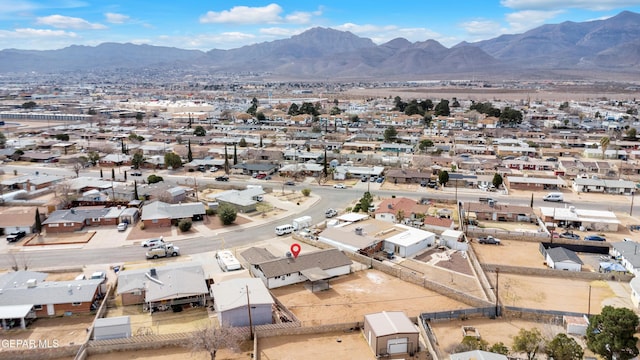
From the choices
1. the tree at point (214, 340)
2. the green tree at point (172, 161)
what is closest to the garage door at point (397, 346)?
the tree at point (214, 340)

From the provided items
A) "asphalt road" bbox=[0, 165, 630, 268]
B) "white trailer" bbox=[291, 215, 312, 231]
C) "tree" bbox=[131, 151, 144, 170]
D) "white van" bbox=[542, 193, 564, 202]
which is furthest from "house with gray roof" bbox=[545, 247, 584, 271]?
"tree" bbox=[131, 151, 144, 170]

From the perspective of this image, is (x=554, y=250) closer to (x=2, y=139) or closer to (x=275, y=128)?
(x=275, y=128)

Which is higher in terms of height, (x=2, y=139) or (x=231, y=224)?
(x=2, y=139)

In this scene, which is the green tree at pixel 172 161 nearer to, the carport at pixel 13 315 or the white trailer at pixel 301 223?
the white trailer at pixel 301 223

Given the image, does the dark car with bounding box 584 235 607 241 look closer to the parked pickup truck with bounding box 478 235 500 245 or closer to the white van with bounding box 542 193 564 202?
the parked pickup truck with bounding box 478 235 500 245

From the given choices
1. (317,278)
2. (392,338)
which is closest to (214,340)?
(392,338)

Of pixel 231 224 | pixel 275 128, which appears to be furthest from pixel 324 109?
pixel 231 224

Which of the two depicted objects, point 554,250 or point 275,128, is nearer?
point 554,250
